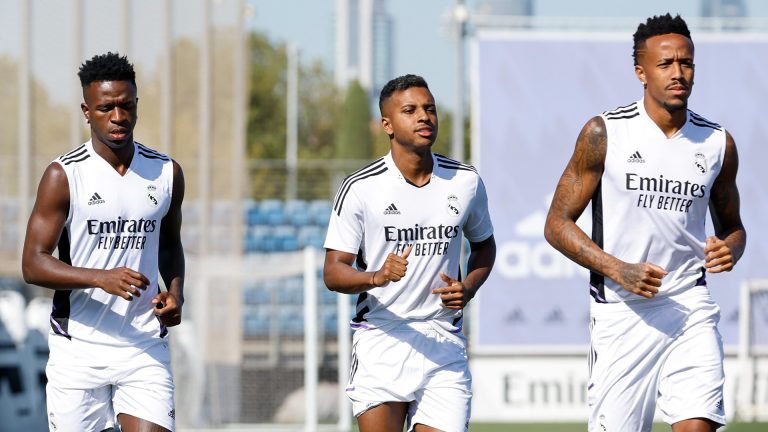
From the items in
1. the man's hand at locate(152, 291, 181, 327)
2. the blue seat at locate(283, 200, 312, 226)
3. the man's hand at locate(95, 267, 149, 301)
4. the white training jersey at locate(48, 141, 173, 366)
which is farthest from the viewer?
the blue seat at locate(283, 200, 312, 226)

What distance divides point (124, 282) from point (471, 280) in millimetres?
1741

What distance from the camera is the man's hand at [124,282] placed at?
612cm

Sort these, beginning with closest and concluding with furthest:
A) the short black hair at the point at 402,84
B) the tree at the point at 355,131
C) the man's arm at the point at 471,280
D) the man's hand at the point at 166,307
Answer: the man's hand at the point at 166,307 → the man's arm at the point at 471,280 → the short black hair at the point at 402,84 → the tree at the point at 355,131

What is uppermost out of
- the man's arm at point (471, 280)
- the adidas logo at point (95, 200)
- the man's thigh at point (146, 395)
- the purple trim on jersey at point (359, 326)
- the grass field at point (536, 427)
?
the adidas logo at point (95, 200)

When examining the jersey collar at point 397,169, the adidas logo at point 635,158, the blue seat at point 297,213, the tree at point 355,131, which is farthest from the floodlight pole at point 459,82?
the tree at point 355,131

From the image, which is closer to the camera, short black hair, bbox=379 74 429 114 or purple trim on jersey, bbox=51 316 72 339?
purple trim on jersey, bbox=51 316 72 339

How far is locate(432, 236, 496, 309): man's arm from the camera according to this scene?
654 centimetres

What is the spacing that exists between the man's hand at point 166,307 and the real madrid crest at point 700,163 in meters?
2.59

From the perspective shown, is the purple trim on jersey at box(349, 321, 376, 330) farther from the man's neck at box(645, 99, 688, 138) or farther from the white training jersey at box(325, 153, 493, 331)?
the man's neck at box(645, 99, 688, 138)

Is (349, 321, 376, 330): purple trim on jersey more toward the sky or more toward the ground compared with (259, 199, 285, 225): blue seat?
more toward the ground

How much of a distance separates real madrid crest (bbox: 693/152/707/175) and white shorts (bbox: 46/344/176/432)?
9.13ft

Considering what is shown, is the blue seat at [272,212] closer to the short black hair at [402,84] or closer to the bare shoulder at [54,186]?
the short black hair at [402,84]

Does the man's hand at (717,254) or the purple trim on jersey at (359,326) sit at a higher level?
the man's hand at (717,254)

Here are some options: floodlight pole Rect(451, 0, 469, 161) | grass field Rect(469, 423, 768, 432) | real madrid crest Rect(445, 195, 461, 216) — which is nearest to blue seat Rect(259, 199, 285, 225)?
floodlight pole Rect(451, 0, 469, 161)
